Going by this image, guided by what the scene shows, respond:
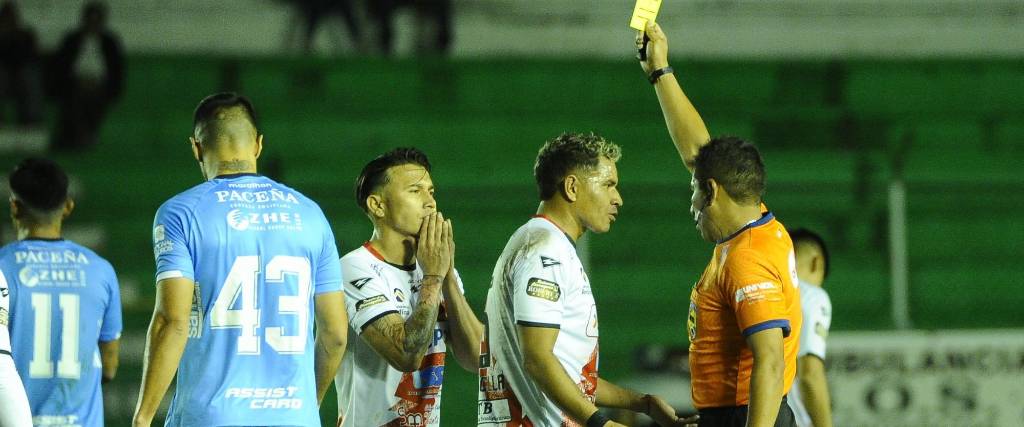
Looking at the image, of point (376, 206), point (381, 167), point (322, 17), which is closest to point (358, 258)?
point (376, 206)

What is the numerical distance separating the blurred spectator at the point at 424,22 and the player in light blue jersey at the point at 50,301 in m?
7.47

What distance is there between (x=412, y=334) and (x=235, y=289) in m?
0.60

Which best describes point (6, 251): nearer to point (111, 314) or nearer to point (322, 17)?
point (111, 314)

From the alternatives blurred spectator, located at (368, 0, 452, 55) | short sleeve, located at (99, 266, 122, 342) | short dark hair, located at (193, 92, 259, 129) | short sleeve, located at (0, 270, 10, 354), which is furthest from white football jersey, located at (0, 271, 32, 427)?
blurred spectator, located at (368, 0, 452, 55)

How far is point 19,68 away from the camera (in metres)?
11.6

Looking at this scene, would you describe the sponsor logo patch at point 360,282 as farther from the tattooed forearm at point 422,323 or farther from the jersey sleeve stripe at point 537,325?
the jersey sleeve stripe at point 537,325

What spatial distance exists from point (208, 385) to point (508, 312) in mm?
1006

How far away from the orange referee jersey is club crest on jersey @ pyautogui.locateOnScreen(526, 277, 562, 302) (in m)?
0.46

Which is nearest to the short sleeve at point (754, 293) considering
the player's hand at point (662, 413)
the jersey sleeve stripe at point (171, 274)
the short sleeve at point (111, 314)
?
the player's hand at point (662, 413)

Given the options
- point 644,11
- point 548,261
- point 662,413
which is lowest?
point 662,413

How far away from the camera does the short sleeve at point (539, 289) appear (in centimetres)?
418

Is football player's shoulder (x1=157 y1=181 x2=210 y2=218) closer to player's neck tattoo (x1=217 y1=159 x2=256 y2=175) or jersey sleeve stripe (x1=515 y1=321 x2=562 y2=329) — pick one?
player's neck tattoo (x1=217 y1=159 x2=256 y2=175)

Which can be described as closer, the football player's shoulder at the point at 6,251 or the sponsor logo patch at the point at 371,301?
the sponsor logo patch at the point at 371,301

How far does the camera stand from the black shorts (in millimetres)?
4125
